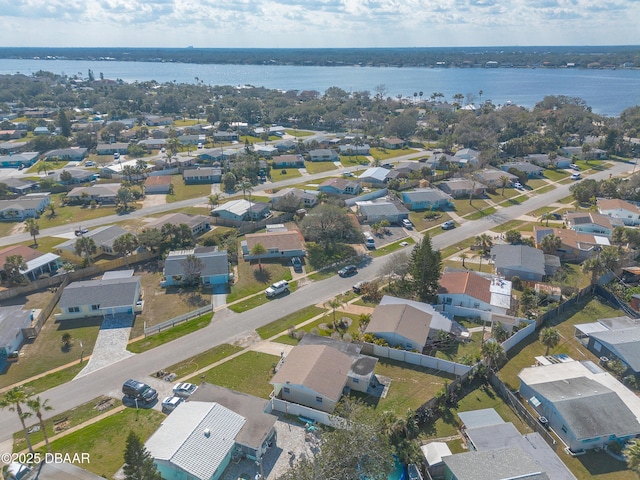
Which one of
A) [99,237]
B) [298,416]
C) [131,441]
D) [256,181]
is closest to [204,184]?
[256,181]

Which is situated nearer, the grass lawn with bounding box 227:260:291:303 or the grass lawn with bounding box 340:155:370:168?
the grass lawn with bounding box 227:260:291:303

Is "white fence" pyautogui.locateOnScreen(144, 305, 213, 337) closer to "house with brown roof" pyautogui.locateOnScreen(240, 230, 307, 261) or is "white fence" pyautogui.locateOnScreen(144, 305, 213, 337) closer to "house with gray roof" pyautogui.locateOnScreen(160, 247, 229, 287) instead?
"house with gray roof" pyautogui.locateOnScreen(160, 247, 229, 287)

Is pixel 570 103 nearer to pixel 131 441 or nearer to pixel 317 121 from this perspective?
pixel 317 121

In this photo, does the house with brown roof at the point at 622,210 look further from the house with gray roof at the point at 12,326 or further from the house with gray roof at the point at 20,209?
the house with gray roof at the point at 20,209

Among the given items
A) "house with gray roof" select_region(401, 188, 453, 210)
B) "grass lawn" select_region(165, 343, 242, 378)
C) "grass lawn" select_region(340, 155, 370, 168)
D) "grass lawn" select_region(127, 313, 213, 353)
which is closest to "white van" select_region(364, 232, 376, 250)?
"house with gray roof" select_region(401, 188, 453, 210)

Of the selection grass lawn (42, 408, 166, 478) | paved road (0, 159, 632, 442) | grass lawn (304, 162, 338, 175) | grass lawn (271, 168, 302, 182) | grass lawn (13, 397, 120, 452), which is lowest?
grass lawn (271, 168, 302, 182)

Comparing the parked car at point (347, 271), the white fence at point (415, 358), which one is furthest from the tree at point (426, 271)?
the white fence at point (415, 358)
